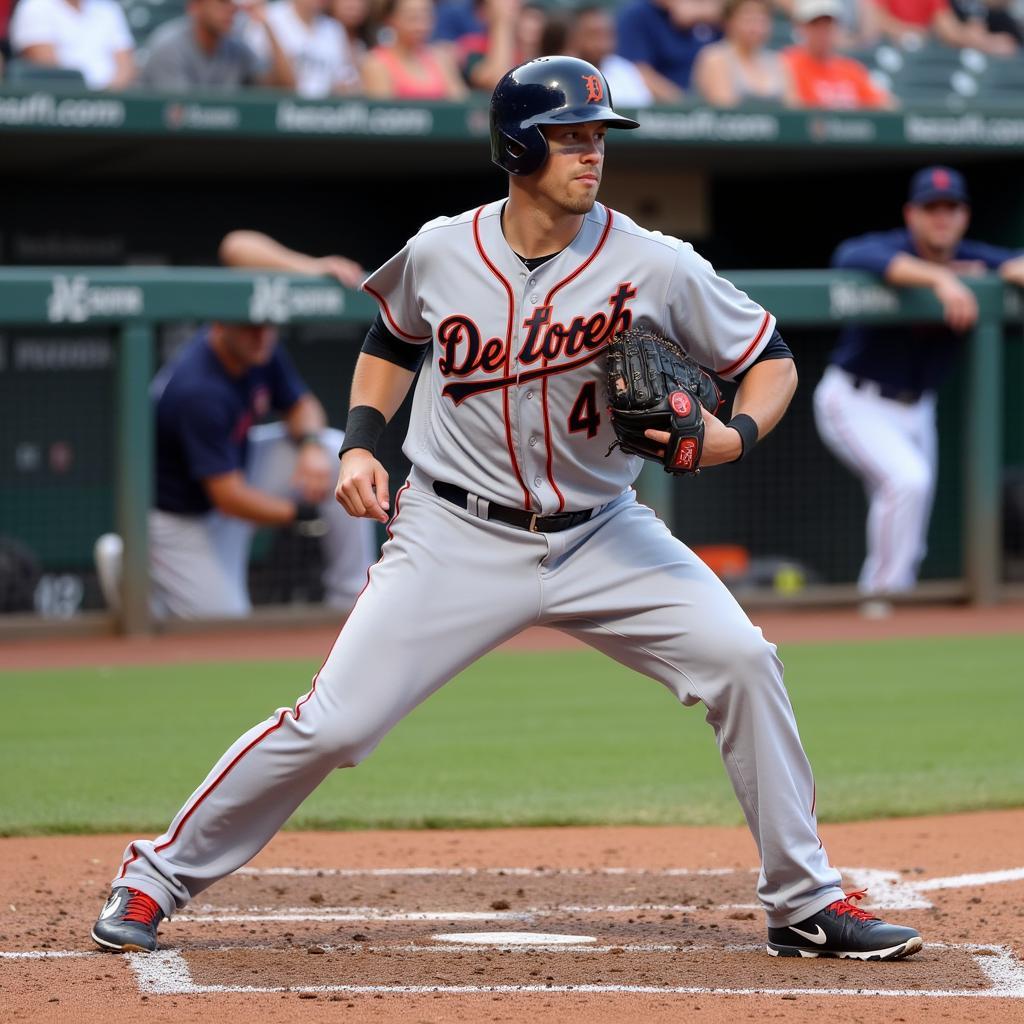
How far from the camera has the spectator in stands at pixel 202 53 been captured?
907 cm

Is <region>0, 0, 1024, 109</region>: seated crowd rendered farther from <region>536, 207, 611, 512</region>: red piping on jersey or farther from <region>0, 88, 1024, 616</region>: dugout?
<region>536, 207, 611, 512</region>: red piping on jersey

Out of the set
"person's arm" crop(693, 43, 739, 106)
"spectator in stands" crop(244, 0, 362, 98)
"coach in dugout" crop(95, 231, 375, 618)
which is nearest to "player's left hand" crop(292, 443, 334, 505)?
"coach in dugout" crop(95, 231, 375, 618)

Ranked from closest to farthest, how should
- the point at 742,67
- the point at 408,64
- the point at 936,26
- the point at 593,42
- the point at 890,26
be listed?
the point at 408,64 < the point at 593,42 < the point at 742,67 < the point at 890,26 < the point at 936,26

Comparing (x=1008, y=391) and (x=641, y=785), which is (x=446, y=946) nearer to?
(x=641, y=785)

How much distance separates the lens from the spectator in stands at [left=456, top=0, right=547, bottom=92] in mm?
9977

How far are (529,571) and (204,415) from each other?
182 inches

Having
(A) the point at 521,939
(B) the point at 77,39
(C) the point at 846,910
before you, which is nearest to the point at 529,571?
(A) the point at 521,939

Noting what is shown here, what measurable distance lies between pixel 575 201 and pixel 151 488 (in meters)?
4.95

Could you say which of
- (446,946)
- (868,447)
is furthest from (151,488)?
(446,946)

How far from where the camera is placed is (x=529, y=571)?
3.42 meters

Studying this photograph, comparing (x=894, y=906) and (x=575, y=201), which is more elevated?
(x=575, y=201)

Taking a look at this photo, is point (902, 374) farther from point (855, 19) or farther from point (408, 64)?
point (855, 19)

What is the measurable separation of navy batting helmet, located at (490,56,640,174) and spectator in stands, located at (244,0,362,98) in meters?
6.45

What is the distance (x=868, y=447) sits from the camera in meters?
8.81
